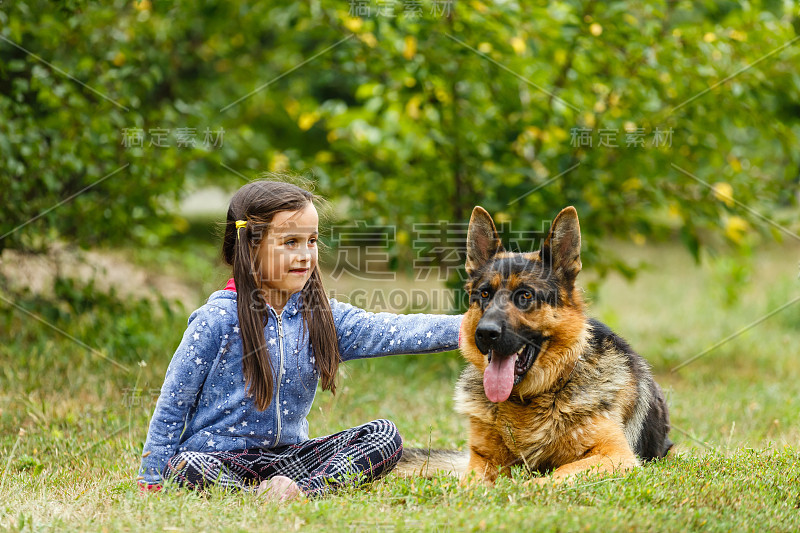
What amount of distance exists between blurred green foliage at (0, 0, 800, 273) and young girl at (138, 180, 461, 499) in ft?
10.5

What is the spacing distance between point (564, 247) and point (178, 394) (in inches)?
86.1

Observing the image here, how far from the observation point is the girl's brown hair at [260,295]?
11.8 ft

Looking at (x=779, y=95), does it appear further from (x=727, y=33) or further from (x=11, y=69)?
(x=11, y=69)

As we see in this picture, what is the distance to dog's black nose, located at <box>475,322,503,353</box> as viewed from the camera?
3570 millimetres

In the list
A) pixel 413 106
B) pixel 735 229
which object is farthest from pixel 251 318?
pixel 735 229

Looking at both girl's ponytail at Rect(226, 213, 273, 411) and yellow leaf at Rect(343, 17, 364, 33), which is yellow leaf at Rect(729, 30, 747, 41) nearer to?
yellow leaf at Rect(343, 17, 364, 33)

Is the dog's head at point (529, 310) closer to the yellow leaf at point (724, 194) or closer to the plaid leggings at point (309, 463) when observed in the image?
the plaid leggings at point (309, 463)

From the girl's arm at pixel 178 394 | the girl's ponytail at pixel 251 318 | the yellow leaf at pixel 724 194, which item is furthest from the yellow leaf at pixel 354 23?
the girl's arm at pixel 178 394

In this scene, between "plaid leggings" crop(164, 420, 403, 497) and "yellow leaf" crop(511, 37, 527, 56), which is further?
"yellow leaf" crop(511, 37, 527, 56)

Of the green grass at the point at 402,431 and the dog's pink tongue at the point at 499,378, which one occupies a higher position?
the dog's pink tongue at the point at 499,378

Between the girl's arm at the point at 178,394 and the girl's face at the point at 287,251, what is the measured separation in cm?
38

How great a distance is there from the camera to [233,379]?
3.65 metres

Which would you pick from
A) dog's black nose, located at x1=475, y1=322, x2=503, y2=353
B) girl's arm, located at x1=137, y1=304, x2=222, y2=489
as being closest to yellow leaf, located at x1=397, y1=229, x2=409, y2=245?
dog's black nose, located at x1=475, y1=322, x2=503, y2=353

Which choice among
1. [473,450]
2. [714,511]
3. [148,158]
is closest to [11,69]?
[148,158]
